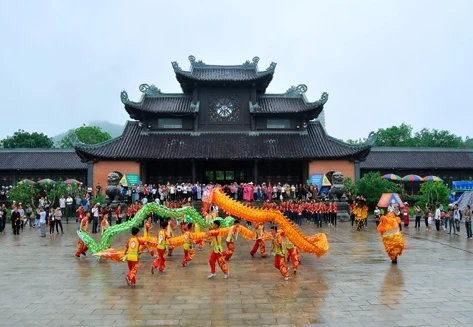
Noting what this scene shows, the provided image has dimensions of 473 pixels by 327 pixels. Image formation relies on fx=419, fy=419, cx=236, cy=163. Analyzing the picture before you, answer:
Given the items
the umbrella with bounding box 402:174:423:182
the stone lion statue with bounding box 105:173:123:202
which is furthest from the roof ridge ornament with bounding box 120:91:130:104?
the umbrella with bounding box 402:174:423:182

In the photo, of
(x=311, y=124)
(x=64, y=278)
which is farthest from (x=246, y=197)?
(x=64, y=278)

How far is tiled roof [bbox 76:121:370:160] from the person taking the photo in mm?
31422

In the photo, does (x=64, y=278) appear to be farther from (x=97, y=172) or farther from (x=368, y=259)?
(x=97, y=172)

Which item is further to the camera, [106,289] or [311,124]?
[311,124]

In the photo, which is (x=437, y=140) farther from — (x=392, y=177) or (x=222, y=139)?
(x=222, y=139)

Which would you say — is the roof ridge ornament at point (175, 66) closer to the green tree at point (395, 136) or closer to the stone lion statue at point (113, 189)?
the stone lion statue at point (113, 189)

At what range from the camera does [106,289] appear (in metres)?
9.09

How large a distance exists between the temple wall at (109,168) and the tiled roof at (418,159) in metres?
19.8

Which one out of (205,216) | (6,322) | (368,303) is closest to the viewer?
(6,322)

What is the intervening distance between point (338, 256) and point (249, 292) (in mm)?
5354

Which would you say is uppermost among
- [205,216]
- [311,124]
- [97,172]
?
[311,124]

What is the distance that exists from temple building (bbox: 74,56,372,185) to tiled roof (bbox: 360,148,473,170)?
21.1ft

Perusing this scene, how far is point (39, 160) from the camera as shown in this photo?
38.6 meters

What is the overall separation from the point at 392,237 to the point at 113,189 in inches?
715
